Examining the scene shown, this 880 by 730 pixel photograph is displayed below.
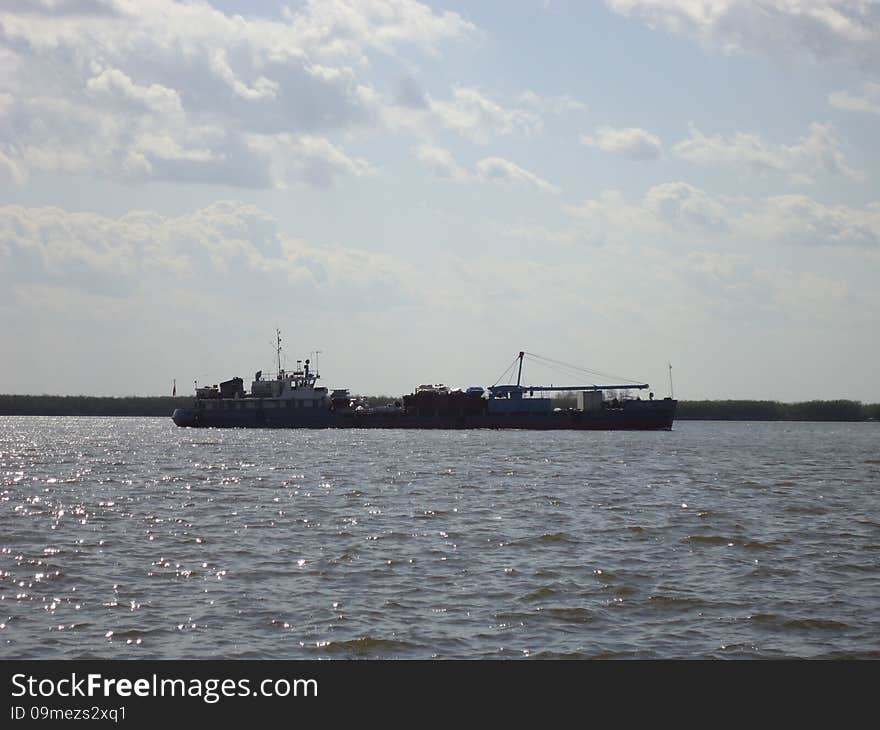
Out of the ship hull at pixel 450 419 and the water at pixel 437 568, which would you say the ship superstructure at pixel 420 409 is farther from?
the water at pixel 437 568

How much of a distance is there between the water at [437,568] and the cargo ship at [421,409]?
81.1m

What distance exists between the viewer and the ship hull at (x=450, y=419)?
452 ft

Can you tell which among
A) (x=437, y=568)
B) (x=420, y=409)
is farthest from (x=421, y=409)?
(x=437, y=568)

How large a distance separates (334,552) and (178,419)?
132 m

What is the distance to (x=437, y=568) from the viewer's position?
26.8 m

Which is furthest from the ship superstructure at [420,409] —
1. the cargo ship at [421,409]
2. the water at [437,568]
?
the water at [437,568]

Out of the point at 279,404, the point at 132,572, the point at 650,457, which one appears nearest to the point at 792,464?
the point at 650,457

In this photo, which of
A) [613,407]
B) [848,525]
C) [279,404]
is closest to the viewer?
[848,525]

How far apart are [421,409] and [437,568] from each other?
118 m
